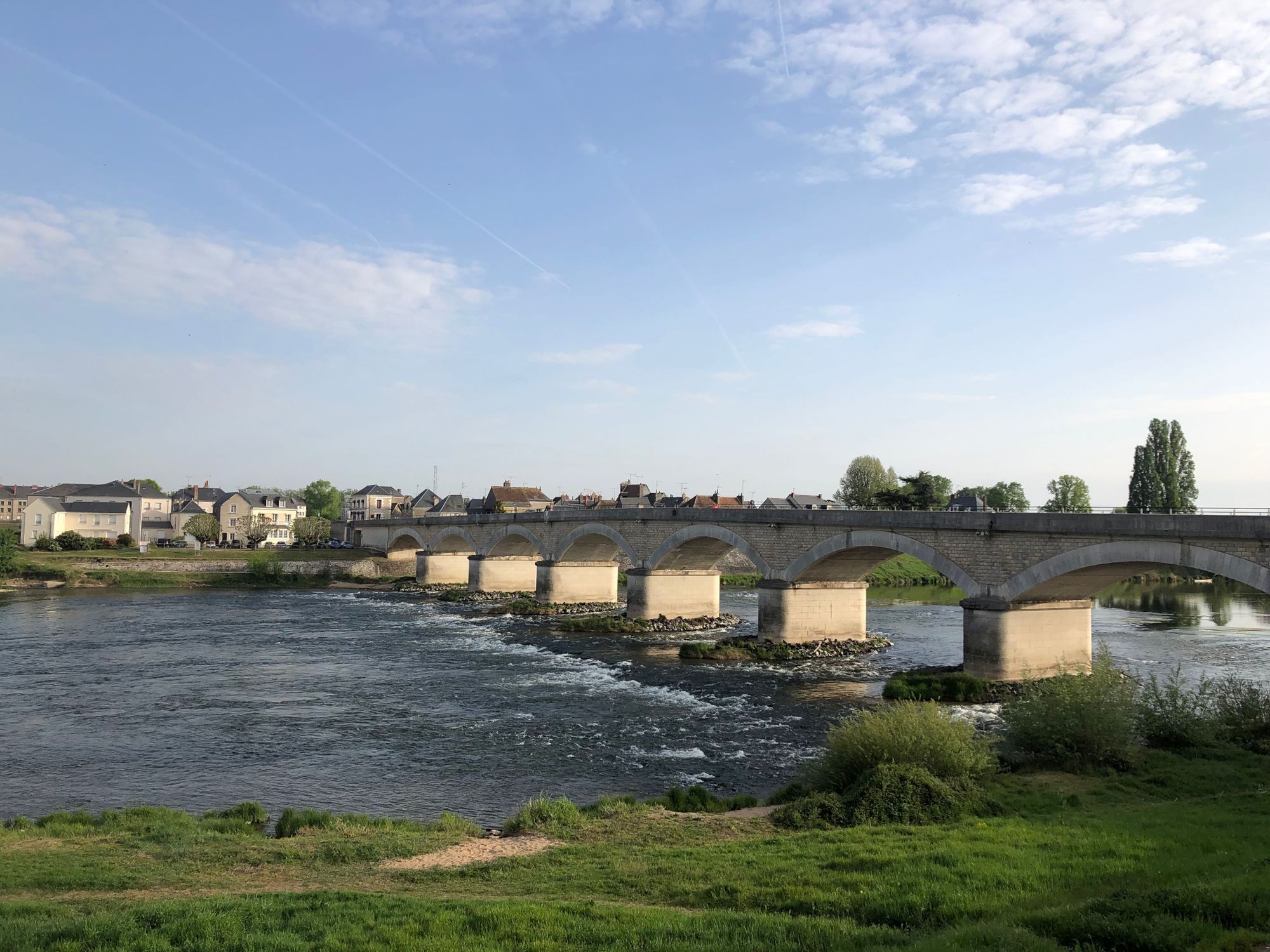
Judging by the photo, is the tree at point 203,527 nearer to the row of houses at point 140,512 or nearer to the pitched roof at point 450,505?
the row of houses at point 140,512

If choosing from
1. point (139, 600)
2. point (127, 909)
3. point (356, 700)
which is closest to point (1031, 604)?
point (356, 700)

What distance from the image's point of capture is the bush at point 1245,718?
1659 cm

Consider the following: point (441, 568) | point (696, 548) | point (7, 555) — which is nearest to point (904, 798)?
point (696, 548)

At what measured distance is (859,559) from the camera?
113 ft

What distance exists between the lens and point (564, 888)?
10.0 meters

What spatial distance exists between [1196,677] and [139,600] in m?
54.5

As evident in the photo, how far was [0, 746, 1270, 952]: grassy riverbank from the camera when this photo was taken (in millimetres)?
7688

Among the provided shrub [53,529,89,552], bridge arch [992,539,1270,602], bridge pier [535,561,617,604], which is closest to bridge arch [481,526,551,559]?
bridge pier [535,561,617,604]

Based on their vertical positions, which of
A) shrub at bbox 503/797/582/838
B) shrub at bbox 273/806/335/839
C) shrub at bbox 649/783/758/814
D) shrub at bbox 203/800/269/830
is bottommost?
shrub at bbox 203/800/269/830

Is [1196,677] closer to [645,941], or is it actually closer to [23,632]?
[645,941]

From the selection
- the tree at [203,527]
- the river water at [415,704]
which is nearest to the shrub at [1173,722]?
the river water at [415,704]

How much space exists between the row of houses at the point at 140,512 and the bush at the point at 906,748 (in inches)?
3206

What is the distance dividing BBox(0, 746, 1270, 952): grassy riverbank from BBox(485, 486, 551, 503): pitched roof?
346ft

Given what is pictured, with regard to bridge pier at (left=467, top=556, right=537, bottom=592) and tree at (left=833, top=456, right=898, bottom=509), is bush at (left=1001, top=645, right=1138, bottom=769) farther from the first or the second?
tree at (left=833, top=456, right=898, bottom=509)
